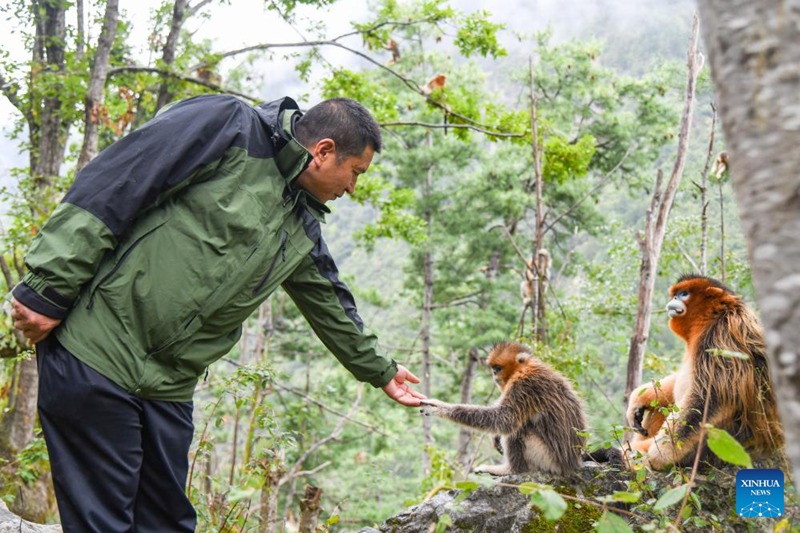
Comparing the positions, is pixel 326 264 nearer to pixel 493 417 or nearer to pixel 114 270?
pixel 114 270

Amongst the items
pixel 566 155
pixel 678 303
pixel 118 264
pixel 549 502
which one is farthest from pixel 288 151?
pixel 566 155

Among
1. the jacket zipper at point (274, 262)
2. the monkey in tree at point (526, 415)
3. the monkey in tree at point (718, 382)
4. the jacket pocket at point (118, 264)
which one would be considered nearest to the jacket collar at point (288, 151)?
the jacket zipper at point (274, 262)

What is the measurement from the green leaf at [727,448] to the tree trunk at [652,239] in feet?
11.9

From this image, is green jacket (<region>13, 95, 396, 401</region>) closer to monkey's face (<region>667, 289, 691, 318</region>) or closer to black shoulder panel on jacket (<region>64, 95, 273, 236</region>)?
black shoulder panel on jacket (<region>64, 95, 273, 236</region>)

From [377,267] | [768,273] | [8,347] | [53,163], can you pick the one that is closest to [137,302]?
[768,273]

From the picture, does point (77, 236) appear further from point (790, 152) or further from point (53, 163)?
point (53, 163)

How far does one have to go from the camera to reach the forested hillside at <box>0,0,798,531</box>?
5.31 metres

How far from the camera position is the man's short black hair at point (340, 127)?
8.91ft

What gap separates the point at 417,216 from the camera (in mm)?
16828

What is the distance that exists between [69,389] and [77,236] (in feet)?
1.56

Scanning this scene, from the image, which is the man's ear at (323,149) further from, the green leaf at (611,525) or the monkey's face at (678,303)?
the monkey's face at (678,303)

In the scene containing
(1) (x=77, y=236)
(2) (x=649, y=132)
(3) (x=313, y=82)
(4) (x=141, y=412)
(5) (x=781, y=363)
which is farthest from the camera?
(2) (x=649, y=132)

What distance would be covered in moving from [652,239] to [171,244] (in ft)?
13.2

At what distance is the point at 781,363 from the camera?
0.97m
